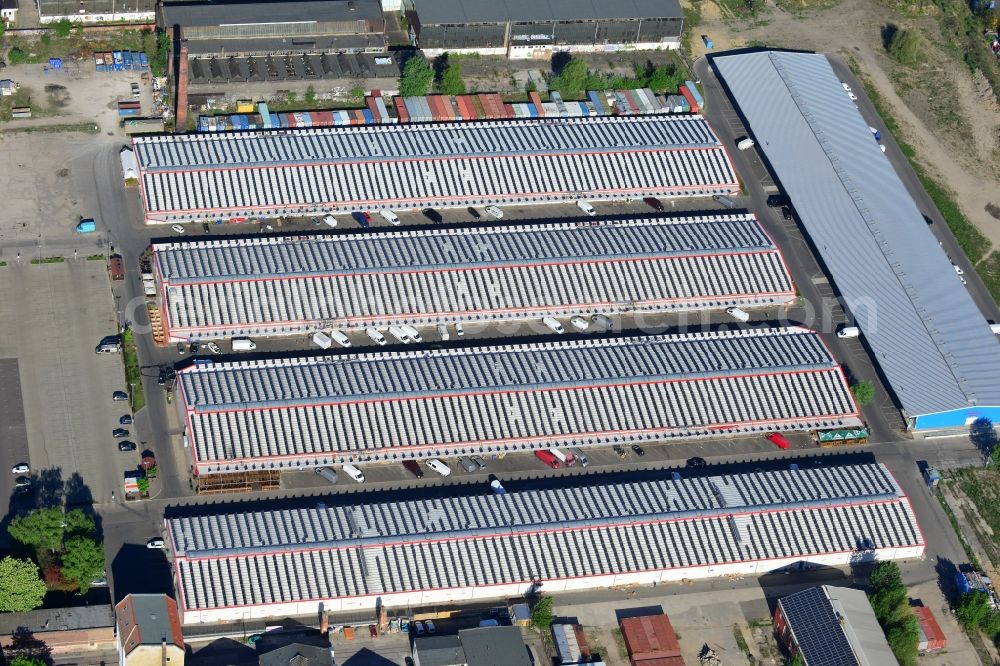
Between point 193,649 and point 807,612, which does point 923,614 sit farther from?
point 193,649

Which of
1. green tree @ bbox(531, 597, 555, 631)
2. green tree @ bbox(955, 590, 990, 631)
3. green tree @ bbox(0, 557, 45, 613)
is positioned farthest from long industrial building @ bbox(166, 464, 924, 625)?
green tree @ bbox(0, 557, 45, 613)

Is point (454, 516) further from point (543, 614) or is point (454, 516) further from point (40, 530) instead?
point (40, 530)

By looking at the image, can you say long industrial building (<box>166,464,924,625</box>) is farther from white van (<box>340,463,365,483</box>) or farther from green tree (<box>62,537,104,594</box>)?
green tree (<box>62,537,104,594</box>)

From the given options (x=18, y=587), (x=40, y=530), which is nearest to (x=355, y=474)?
(x=40, y=530)

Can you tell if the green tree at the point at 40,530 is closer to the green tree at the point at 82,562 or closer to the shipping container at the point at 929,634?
the green tree at the point at 82,562

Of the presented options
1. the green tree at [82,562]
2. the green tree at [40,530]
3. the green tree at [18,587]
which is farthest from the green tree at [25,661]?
the green tree at [40,530]

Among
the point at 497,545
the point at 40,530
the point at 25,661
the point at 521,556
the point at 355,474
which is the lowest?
the point at 521,556

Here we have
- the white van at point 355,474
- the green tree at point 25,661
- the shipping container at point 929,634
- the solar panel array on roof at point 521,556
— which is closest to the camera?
the green tree at point 25,661

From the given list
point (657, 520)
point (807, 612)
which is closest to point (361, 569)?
point (657, 520)
